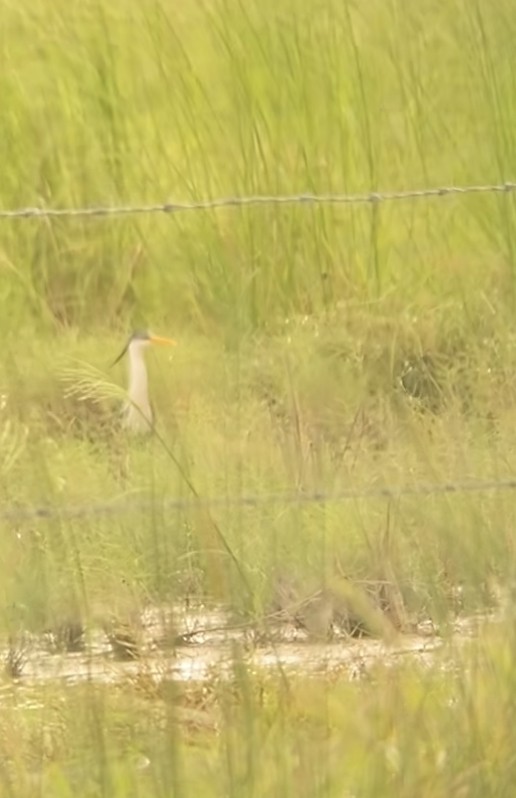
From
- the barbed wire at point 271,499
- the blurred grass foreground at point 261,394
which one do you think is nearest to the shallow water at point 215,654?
the blurred grass foreground at point 261,394

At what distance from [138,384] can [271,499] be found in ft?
2.73

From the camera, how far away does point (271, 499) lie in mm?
2756

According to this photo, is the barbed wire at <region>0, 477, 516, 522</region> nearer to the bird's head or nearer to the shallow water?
the shallow water

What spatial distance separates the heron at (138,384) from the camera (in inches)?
135

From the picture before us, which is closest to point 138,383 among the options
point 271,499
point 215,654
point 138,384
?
point 138,384

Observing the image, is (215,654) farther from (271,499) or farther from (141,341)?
(141,341)

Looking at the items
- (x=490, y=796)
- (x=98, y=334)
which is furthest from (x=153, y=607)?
(x=98, y=334)

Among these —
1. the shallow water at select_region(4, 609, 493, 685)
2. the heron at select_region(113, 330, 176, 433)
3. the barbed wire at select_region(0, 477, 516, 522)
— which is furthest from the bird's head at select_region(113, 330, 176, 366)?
the barbed wire at select_region(0, 477, 516, 522)

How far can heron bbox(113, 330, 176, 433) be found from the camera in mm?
3434

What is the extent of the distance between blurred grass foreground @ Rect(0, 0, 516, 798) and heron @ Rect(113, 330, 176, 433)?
0.05 metres

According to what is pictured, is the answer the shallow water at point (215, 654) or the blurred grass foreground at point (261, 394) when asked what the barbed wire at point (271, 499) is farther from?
the shallow water at point (215, 654)

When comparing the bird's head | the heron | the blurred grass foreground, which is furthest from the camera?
the bird's head

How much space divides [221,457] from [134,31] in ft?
6.96

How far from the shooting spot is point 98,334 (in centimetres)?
441
